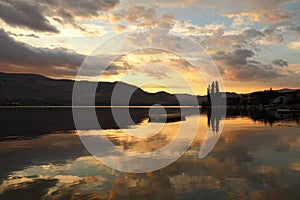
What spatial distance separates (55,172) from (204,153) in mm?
13452

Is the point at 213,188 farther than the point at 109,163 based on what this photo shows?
No

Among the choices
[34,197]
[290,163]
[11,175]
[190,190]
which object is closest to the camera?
[34,197]

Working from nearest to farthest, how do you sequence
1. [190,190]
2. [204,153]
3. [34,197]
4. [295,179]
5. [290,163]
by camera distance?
[34,197]
[190,190]
[295,179]
[290,163]
[204,153]

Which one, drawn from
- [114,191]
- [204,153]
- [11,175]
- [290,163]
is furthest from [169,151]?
[11,175]

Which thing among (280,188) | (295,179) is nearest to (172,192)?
(280,188)

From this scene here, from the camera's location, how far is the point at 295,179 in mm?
16188

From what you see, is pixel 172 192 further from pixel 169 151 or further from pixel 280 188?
pixel 169 151

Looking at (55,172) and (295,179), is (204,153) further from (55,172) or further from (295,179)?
(55,172)

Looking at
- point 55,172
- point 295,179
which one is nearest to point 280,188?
point 295,179

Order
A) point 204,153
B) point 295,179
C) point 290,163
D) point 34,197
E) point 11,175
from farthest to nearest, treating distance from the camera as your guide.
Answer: point 204,153, point 290,163, point 11,175, point 295,179, point 34,197

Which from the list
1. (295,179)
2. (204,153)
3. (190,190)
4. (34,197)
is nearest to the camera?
(34,197)

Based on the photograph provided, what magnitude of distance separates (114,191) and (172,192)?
3.14 metres

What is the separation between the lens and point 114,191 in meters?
14.1

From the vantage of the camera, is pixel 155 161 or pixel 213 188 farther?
pixel 155 161
